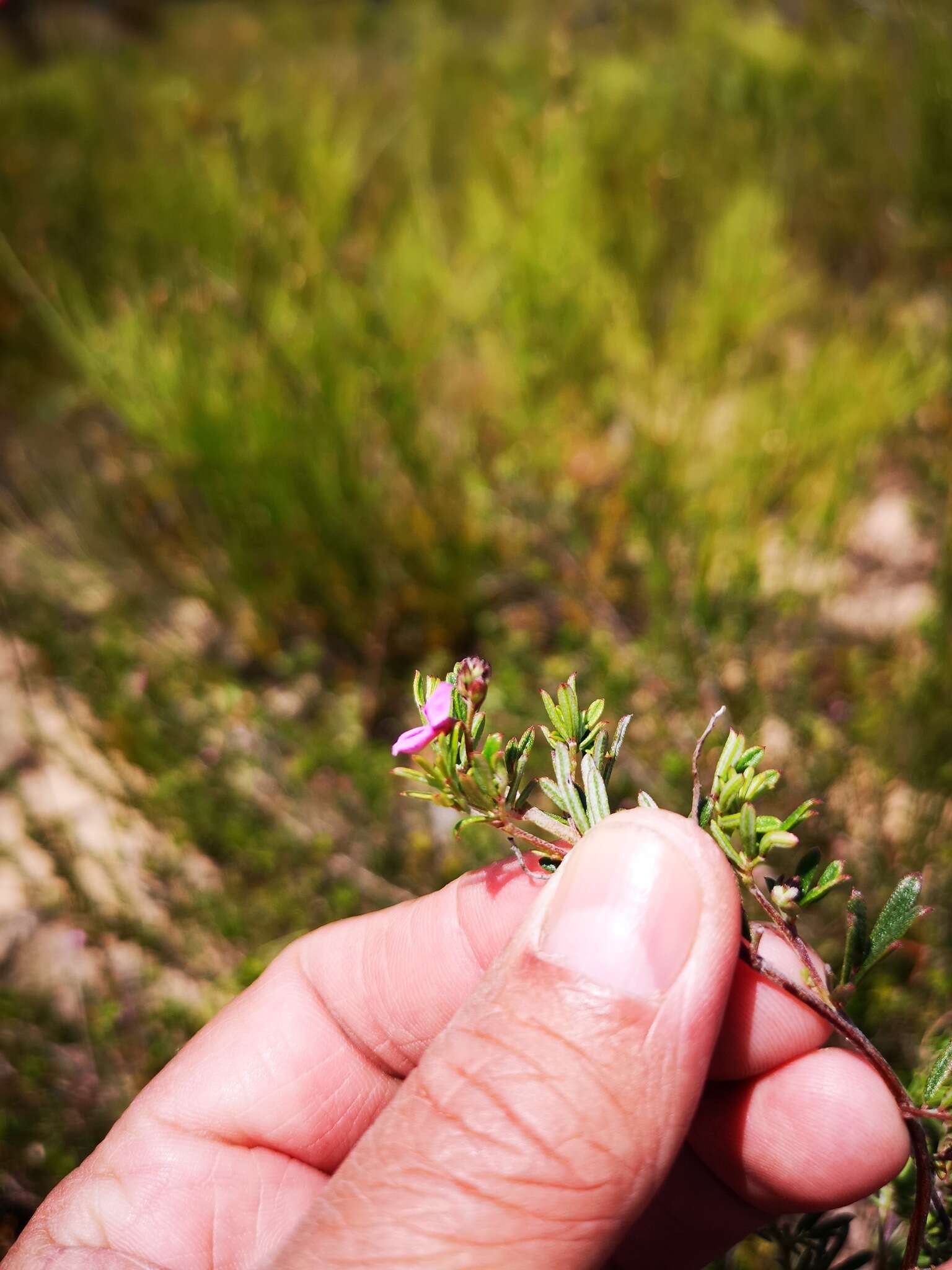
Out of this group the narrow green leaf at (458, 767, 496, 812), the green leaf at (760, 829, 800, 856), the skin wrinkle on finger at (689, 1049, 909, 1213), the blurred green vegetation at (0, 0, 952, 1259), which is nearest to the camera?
the green leaf at (760, 829, 800, 856)

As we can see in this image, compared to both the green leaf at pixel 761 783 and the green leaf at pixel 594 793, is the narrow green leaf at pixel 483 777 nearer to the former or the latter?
the green leaf at pixel 594 793

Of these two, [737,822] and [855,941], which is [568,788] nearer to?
[737,822]

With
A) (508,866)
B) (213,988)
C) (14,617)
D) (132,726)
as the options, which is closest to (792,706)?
(508,866)

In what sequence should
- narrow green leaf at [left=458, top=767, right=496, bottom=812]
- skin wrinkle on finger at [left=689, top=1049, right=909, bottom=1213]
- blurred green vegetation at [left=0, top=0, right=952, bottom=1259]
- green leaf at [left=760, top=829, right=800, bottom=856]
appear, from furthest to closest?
blurred green vegetation at [left=0, top=0, right=952, bottom=1259], skin wrinkle on finger at [left=689, top=1049, right=909, bottom=1213], narrow green leaf at [left=458, top=767, right=496, bottom=812], green leaf at [left=760, top=829, right=800, bottom=856]

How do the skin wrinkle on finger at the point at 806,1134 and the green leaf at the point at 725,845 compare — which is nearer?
the green leaf at the point at 725,845

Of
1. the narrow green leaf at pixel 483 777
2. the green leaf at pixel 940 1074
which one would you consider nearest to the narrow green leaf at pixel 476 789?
the narrow green leaf at pixel 483 777

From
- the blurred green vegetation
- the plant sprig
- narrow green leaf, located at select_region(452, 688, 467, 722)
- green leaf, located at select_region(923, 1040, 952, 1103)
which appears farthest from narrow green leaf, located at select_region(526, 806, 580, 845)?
the blurred green vegetation

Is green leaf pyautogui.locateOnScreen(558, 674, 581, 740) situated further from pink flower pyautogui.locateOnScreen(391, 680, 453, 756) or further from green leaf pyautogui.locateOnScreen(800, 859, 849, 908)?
green leaf pyautogui.locateOnScreen(800, 859, 849, 908)
